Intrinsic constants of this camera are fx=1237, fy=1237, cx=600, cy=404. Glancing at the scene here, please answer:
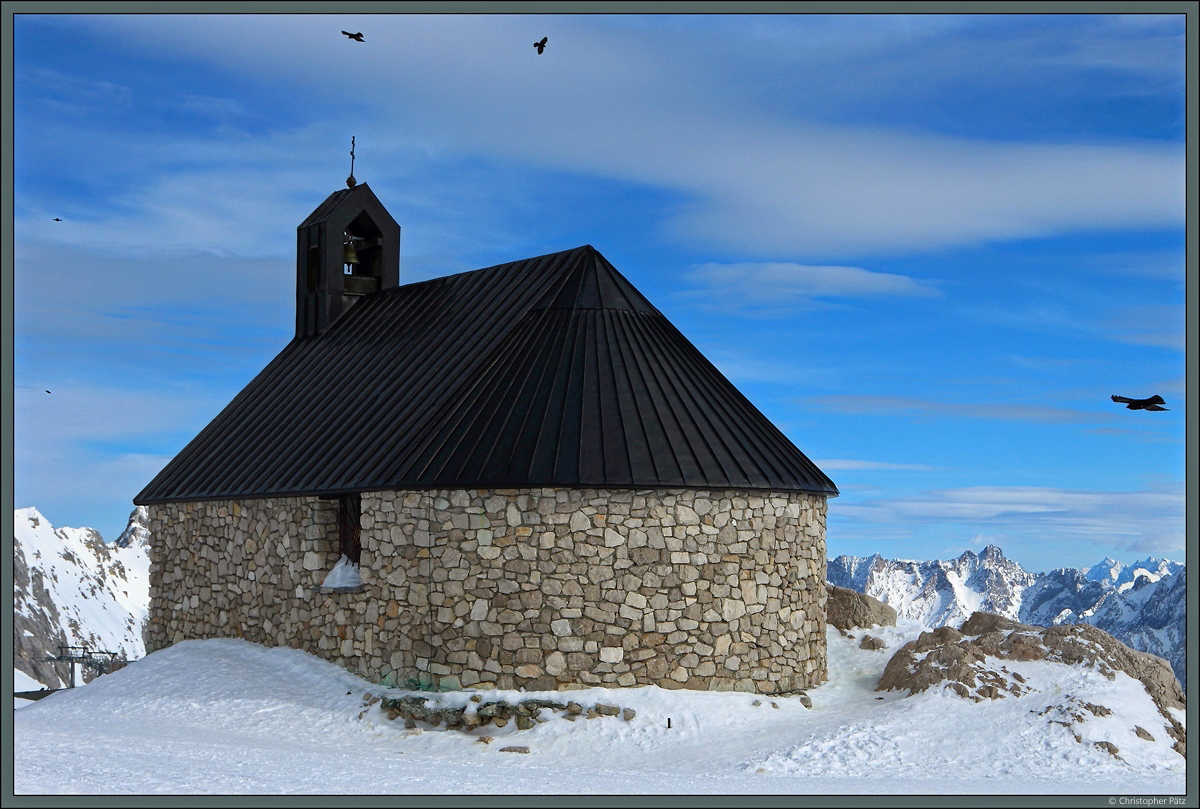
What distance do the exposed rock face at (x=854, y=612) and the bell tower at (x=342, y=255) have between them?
1099cm

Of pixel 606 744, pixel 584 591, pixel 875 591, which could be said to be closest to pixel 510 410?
pixel 584 591

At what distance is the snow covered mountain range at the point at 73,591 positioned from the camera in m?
95.1

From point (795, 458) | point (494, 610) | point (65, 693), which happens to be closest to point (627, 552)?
point (494, 610)

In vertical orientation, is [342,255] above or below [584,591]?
above

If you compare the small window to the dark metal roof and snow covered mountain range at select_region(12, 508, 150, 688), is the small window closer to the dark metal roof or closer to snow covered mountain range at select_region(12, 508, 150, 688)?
the dark metal roof

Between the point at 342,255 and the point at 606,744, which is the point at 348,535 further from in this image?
the point at 342,255

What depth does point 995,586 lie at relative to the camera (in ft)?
416

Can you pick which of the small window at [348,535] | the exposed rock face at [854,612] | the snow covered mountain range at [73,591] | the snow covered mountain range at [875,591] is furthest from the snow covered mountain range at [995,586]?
the small window at [348,535]

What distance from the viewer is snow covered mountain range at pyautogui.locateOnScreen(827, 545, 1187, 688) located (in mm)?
101000

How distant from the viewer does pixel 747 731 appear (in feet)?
A: 48.8

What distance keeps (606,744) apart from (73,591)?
342ft

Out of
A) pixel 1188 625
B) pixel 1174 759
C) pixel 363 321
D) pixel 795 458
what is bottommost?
pixel 1174 759

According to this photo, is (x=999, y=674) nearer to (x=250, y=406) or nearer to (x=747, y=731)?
(x=747, y=731)

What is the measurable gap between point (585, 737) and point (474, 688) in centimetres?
183
